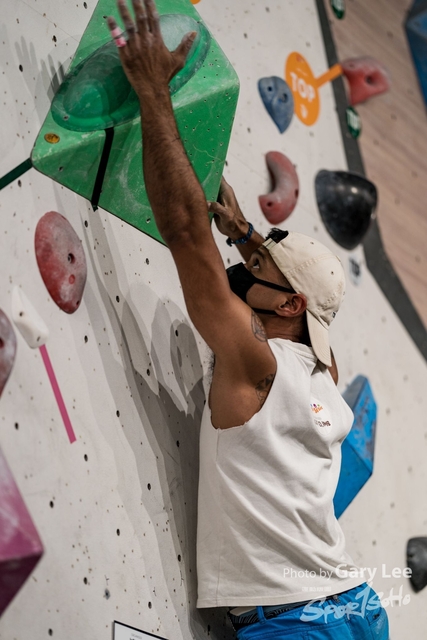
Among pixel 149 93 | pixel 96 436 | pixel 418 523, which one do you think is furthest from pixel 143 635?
pixel 418 523

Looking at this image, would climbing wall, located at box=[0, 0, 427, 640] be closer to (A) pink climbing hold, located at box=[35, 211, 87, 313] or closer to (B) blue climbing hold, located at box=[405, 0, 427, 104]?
(A) pink climbing hold, located at box=[35, 211, 87, 313]

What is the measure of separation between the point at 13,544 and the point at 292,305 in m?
0.83

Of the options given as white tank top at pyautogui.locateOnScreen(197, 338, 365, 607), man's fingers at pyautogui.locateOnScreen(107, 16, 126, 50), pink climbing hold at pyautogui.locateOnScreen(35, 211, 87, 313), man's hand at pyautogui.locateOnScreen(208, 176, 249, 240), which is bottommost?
white tank top at pyautogui.locateOnScreen(197, 338, 365, 607)

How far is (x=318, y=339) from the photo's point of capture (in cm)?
177

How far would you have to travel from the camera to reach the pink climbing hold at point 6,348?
1.36 metres

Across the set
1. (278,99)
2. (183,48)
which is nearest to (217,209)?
(183,48)

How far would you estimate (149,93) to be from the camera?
1.45 m

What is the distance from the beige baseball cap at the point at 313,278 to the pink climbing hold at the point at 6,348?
613 millimetres

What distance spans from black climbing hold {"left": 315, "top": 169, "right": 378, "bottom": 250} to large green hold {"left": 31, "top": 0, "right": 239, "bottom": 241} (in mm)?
896

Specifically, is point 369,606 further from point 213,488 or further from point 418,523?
point 418,523

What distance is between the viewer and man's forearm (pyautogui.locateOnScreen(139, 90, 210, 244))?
4.80 feet

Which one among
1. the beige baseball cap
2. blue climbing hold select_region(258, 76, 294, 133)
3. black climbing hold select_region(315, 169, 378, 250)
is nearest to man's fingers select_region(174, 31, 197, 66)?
the beige baseball cap

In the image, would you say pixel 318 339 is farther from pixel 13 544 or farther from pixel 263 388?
pixel 13 544

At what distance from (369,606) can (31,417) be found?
0.78 metres
